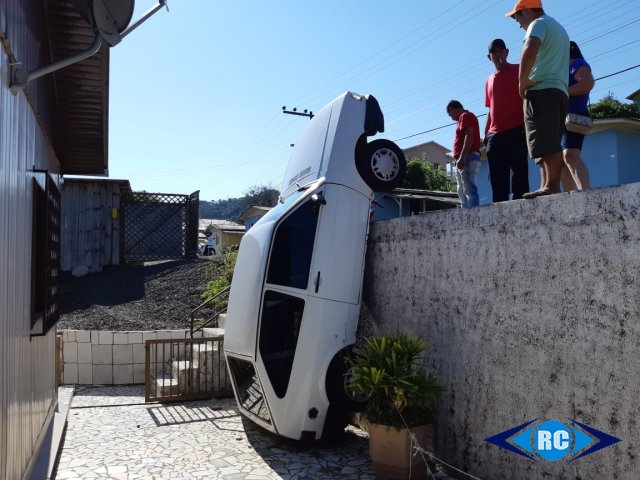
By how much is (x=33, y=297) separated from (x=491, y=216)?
380 centimetres

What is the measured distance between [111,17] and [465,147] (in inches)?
159

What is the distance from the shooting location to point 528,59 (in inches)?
171

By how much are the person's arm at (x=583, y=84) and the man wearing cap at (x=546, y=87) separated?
465mm

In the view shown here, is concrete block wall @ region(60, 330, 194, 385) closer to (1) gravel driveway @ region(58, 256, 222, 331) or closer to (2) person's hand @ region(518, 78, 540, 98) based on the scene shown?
(1) gravel driveway @ region(58, 256, 222, 331)

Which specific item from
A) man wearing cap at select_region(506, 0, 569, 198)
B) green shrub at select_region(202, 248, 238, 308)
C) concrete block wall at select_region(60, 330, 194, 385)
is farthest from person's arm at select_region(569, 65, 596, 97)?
concrete block wall at select_region(60, 330, 194, 385)

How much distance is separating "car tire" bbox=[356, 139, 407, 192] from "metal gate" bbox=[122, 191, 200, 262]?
9264 mm

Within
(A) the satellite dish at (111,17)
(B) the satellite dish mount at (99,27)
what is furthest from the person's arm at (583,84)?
(A) the satellite dish at (111,17)

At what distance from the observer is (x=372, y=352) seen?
4941 millimetres

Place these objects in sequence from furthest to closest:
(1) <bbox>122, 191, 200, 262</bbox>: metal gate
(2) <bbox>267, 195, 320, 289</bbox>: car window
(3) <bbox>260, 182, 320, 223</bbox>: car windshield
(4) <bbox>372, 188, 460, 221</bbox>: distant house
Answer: (4) <bbox>372, 188, 460, 221</bbox>: distant house < (1) <bbox>122, 191, 200, 262</bbox>: metal gate < (3) <bbox>260, 182, 320, 223</bbox>: car windshield < (2) <bbox>267, 195, 320, 289</bbox>: car window

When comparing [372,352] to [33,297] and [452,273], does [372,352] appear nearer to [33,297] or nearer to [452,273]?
[452,273]

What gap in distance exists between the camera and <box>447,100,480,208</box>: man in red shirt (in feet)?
20.0

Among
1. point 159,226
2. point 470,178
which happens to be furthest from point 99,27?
point 159,226

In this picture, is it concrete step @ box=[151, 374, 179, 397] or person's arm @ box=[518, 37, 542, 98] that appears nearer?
person's arm @ box=[518, 37, 542, 98]

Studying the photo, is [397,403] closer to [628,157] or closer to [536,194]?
[536,194]
